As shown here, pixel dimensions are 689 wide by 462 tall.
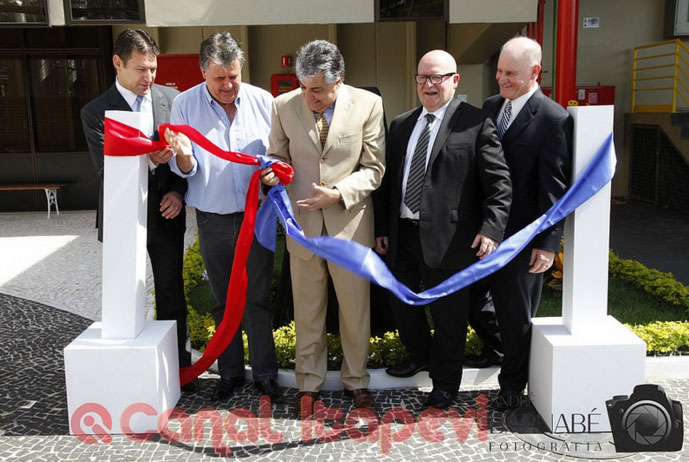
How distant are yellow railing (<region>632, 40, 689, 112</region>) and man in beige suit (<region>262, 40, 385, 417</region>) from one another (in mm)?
8774

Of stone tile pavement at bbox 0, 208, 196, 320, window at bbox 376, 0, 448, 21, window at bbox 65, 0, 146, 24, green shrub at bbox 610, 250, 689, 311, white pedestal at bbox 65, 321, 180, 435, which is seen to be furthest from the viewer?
window at bbox 65, 0, 146, 24

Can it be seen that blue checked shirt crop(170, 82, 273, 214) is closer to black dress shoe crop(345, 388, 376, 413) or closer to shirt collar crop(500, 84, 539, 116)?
black dress shoe crop(345, 388, 376, 413)

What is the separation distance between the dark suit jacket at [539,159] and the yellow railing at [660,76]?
8302mm

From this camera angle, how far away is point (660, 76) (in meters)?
11.2

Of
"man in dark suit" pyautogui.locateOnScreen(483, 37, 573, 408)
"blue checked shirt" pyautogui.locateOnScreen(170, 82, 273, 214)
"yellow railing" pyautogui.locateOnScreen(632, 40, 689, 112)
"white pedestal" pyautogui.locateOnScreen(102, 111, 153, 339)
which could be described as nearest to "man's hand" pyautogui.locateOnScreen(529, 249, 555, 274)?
"man in dark suit" pyautogui.locateOnScreen(483, 37, 573, 408)

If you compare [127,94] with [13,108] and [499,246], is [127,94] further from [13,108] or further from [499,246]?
[13,108]

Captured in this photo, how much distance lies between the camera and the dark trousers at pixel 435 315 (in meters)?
3.79

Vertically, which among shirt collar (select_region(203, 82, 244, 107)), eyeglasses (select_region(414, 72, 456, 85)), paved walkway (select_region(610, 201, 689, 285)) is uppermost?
→ eyeglasses (select_region(414, 72, 456, 85))

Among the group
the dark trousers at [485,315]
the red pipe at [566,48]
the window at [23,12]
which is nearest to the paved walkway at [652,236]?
the red pipe at [566,48]

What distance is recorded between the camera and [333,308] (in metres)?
4.57

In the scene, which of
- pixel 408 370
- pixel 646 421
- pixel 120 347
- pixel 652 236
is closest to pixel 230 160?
pixel 120 347

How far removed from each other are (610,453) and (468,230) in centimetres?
136

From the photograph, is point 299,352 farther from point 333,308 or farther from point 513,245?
point 513,245

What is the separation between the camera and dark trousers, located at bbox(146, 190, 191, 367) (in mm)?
3998
